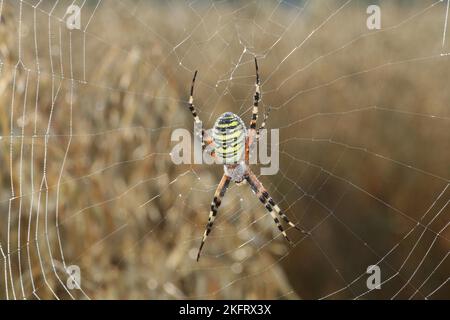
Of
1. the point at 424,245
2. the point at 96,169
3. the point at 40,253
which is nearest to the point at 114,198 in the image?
the point at 96,169

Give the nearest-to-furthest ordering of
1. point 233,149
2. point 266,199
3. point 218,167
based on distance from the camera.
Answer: point 233,149, point 266,199, point 218,167

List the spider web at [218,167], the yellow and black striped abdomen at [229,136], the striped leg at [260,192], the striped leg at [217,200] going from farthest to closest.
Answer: the striped leg at [260,192] < the striped leg at [217,200] < the spider web at [218,167] < the yellow and black striped abdomen at [229,136]

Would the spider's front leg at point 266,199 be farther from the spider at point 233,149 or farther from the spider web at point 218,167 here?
the spider web at point 218,167

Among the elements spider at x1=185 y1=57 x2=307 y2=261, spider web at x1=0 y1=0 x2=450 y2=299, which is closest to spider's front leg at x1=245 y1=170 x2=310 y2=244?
spider at x1=185 y1=57 x2=307 y2=261

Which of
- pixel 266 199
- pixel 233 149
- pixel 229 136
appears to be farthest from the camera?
pixel 266 199

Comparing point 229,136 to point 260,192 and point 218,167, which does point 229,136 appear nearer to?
point 260,192

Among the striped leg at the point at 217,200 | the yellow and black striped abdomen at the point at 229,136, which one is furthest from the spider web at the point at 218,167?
the yellow and black striped abdomen at the point at 229,136

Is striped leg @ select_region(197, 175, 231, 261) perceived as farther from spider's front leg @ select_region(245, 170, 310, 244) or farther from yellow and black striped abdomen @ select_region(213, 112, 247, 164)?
yellow and black striped abdomen @ select_region(213, 112, 247, 164)

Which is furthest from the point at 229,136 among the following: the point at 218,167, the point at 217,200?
the point at 218,167
